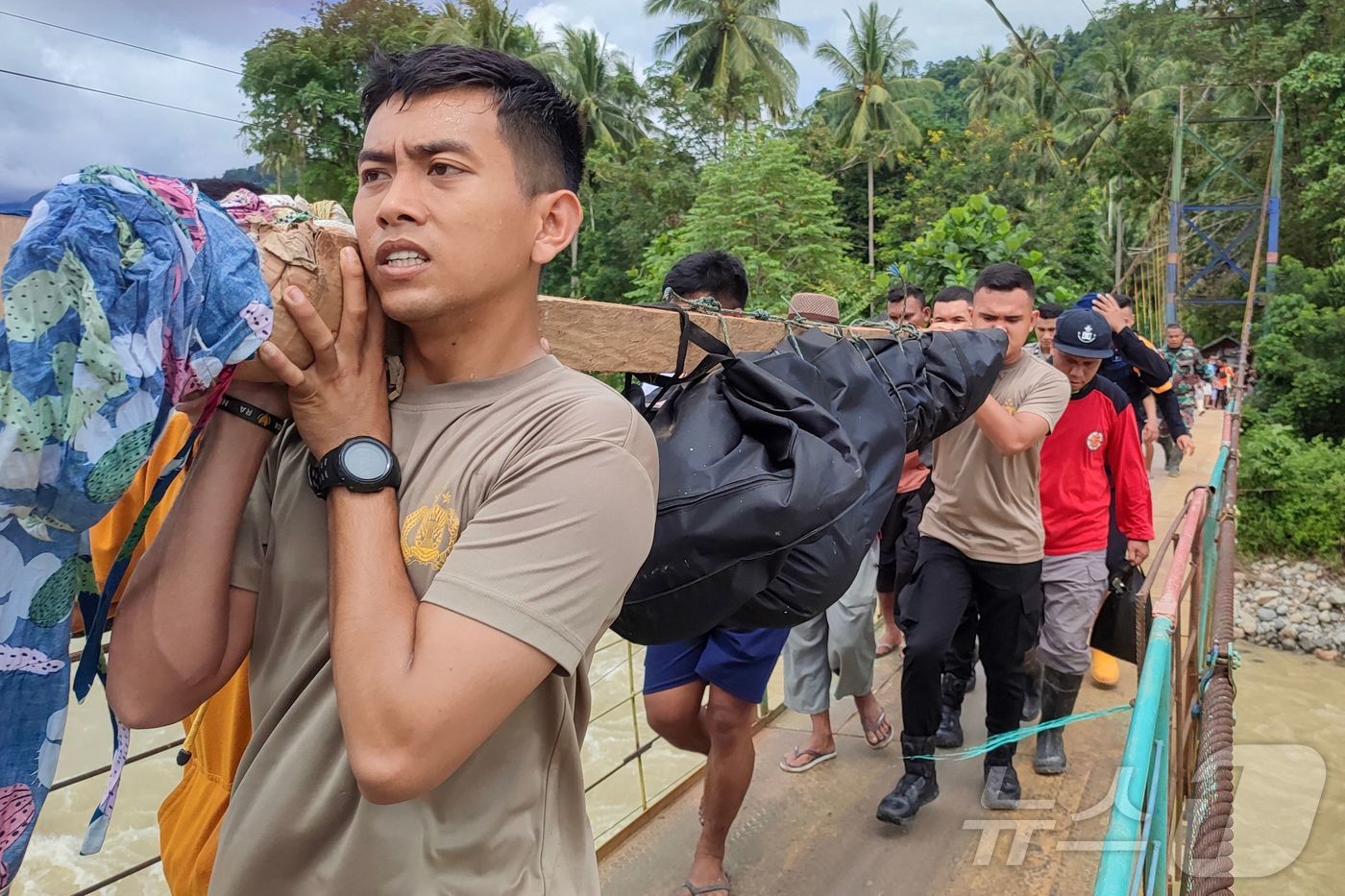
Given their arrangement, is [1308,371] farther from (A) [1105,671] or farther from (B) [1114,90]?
(B) [1114,90]

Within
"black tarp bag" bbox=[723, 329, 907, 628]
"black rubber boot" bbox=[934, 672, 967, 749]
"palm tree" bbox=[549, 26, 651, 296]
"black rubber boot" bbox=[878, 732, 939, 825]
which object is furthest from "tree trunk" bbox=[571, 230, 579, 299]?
"black tarp bag" bbox=[723, 329, 907, 628]

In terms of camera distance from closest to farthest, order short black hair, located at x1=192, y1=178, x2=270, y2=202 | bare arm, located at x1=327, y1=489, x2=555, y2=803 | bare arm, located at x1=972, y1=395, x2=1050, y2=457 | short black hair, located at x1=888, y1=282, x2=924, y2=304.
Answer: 1. bare arm, located at x1=327, y1=489, x2=555, y2=803
2. short black hair, located at x1=192, y1=178, x2=270, y2=202
3. bare arm, located at x1=972, y1=395, x2=1050, y2=457
4. short black hair, located at x1=888, y1=282, x2=924, y2=304

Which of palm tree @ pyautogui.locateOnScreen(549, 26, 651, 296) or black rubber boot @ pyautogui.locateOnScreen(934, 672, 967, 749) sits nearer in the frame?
black rubber boot @ pyautogui.locateOnScreen(934, 672, 967, 749)

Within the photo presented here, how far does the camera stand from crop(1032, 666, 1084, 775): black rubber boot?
11.4 feet

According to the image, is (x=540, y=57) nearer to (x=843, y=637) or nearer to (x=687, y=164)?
(x=687, y=164)

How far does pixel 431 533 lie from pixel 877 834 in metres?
2.55

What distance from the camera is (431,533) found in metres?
0.98

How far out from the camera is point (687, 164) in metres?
22.2

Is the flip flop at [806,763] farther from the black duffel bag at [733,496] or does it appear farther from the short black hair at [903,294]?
the short black hair at [903,294]

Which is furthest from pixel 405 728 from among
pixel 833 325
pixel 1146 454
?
pixel 1146 454

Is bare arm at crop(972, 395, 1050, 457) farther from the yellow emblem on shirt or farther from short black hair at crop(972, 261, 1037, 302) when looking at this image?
the yellow emblem on shirt

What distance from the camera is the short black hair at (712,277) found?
3160mm

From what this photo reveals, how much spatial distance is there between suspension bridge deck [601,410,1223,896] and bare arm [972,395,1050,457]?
123 cm

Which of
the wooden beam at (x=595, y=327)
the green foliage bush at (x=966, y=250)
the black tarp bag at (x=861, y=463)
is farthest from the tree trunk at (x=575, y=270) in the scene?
the wooden beam at (x=595, y=327)
